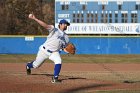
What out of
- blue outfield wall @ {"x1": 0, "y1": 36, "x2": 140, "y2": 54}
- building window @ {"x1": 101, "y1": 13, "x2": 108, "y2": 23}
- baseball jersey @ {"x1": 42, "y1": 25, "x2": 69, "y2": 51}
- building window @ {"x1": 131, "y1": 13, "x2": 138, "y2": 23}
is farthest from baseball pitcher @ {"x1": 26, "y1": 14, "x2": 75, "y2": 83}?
blue outfield wall @ {"x1": 0, "y1": 36, "x2": 140, "y2": 54}

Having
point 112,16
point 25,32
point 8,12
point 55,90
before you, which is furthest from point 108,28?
point 55,90

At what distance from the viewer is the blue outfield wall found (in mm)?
37594

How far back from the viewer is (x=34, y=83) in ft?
34.1

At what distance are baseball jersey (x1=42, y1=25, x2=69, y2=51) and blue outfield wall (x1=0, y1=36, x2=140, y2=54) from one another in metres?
26.7

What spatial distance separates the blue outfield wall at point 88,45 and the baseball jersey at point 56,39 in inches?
1052

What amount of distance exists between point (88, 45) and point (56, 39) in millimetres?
27493

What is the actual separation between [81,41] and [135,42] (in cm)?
473

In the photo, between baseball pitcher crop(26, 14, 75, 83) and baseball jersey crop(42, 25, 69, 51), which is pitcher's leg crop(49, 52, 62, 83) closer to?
baseball pitcher crop(26, 14, 75, 83)

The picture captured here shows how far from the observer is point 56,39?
10.7 m

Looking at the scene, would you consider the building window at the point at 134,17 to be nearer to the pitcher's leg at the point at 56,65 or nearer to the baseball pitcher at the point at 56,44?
the baseball pitcher at the point at 56,44

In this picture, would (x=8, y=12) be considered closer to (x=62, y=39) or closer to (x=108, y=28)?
(x=108, y=28)

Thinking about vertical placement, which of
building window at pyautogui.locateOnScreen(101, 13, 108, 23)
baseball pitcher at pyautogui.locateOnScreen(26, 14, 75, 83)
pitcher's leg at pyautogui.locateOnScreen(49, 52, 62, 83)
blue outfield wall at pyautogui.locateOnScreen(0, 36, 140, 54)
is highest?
baseball pitcher at pyautogui.locateOnScreen(26, 14, 75, 83)

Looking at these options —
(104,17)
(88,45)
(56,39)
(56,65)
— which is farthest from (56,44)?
(88,45)

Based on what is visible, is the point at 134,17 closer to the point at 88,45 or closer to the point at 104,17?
the point at 104,17
